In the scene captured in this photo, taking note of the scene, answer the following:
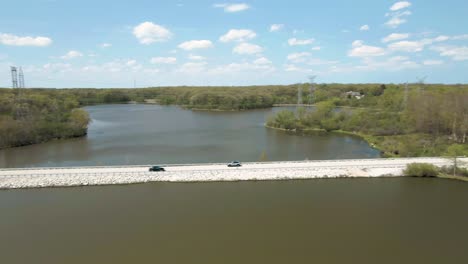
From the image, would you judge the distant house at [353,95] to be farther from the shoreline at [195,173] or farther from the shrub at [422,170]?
the shrub at [422,170]

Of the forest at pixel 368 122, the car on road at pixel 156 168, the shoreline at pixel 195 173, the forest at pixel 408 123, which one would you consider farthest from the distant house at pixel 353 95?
the car on road at pixel 156 168

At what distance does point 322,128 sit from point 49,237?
Result: 38410 millimetres

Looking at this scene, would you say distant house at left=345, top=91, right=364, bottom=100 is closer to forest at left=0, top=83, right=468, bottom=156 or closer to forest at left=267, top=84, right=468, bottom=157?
forest at left=0, top=83, right=468, bottom=156

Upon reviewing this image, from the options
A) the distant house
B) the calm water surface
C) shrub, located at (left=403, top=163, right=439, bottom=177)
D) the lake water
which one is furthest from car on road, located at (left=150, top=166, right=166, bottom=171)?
the distant house

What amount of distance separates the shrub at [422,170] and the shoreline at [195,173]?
1.92 ft

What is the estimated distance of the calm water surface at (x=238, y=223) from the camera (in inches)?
477

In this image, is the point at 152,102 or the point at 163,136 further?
the point at 152,102

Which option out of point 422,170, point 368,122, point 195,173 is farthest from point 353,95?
point 195,173

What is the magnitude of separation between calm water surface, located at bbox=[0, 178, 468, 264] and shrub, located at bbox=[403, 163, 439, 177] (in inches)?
57.5

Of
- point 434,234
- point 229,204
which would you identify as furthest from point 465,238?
point 229,204

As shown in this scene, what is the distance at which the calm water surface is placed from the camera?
12.1 m

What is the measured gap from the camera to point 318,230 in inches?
545

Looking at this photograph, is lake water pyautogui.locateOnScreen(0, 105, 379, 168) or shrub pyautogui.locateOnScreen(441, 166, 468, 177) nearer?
shrub pyautogui.locateOnScreen(441, 166, 468, 177)

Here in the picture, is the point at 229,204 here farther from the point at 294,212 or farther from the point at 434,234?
the point at 434,234
